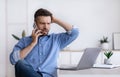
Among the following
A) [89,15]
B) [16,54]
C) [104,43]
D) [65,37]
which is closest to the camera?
[16,54]

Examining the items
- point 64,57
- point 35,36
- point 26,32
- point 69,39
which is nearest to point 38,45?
point 35,36

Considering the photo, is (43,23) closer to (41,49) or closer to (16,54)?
(41,49)

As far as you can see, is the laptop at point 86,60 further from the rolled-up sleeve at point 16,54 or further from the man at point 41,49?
the rolled-up sleeve at point 16,54

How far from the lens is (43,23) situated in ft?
7.59

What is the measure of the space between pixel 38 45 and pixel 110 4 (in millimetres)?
3710

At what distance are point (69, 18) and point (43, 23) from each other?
347 cm

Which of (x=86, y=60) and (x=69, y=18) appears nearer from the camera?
(x=86, y=60)

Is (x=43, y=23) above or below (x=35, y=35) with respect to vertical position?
above

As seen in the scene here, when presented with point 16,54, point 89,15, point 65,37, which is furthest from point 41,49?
point 89,15

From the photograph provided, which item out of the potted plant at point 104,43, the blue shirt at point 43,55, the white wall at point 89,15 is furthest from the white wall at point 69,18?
the blue shirt at point 43,55

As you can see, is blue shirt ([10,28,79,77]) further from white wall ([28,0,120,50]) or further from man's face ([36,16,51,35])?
white wall ([28,0,120,50])

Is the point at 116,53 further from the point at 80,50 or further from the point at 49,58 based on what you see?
the point at 49,58

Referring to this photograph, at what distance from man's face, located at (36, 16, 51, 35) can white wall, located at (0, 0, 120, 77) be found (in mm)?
3396

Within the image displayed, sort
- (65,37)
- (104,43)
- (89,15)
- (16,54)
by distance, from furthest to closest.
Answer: (89,15) → (104,43) → (65,37) → (16,54)
